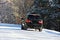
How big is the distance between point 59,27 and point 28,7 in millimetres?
13413

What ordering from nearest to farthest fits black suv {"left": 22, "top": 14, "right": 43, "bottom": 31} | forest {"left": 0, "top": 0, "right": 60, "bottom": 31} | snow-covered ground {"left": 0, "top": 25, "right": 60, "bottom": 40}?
snow-covered ground {"left": 0, "top": 25, "right": 60, "bottom": 40}, black suv {"left": 22, "top": 14, "right": 43, "bottom": 31}, forest {"left": 0, "top": 0, "right": 60, "bottom": 31}

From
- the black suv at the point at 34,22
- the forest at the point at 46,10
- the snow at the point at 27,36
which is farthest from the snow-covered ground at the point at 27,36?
the forest at the point at 46,10

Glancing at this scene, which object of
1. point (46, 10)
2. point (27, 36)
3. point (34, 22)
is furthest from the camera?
point (46, 10)

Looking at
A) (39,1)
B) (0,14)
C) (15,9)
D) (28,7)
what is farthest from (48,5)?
(0,14)

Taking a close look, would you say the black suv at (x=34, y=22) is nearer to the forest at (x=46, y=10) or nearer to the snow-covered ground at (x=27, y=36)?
the snow-covered ground at (x=27, y=36)

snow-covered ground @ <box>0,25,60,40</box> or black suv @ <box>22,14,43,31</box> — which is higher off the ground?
black suv @ <box>22,14,43,31</box>

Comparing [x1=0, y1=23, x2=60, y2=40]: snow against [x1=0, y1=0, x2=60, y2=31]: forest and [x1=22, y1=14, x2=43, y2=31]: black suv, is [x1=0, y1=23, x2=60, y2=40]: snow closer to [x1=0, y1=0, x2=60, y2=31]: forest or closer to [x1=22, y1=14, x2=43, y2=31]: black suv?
[x1=22, y1=14, x2=43, y2=31]: black suv

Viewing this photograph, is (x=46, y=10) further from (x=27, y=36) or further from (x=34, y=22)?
(x=27, y=36)

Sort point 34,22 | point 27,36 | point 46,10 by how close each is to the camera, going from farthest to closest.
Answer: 1. point 46,10
2. point 34,22
3. point 27,36

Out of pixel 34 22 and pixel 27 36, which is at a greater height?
pixel 34 22

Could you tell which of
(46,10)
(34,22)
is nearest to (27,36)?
(34,22)

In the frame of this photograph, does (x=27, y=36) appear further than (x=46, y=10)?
No

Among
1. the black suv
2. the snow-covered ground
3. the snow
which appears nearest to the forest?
the black suv

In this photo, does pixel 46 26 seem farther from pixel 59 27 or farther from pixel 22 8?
pixel 22 8
